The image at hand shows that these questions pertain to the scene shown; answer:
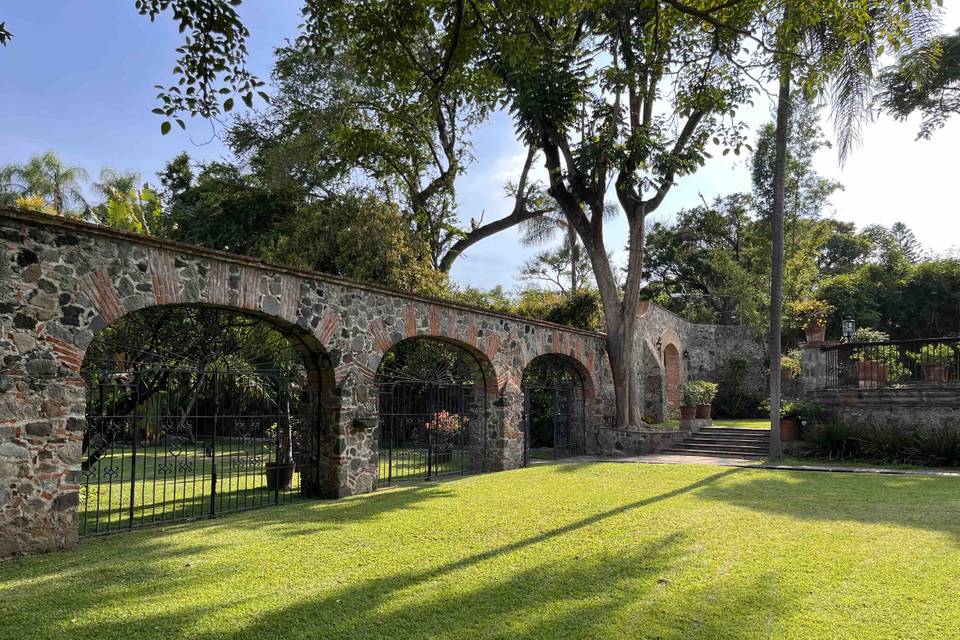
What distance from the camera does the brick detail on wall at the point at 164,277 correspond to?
6.09 m

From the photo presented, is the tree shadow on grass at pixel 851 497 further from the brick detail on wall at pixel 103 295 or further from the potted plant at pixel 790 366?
the potted plant at pixel 790 366

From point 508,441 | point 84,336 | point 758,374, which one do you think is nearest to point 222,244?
point 508,441

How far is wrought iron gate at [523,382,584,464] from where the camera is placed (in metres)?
13.6

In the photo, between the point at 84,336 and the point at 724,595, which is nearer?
the point at 724,595

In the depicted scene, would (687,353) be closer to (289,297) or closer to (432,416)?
(432,416)

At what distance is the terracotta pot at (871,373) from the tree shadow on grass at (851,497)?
406 cm

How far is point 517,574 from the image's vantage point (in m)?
4.50

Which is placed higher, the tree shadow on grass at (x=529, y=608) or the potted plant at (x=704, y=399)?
the potted plant at (x=704, y=399)

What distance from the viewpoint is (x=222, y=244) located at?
2044 cm

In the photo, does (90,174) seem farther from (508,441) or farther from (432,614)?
(432,614)

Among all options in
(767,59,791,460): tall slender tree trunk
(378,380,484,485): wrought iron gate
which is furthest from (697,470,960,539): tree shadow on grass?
(378,380,484,485): wrought iron gate

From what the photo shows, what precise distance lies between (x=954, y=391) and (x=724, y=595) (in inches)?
412

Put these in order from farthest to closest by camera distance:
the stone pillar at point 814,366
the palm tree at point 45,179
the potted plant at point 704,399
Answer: the palm tree at point 45,179 < the potted plant at point 704,399 < the stone pillar at point 814,366

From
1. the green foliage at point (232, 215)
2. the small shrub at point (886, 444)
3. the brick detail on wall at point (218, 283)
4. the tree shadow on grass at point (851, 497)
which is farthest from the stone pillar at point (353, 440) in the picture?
the green foliage at point (232, 215)
